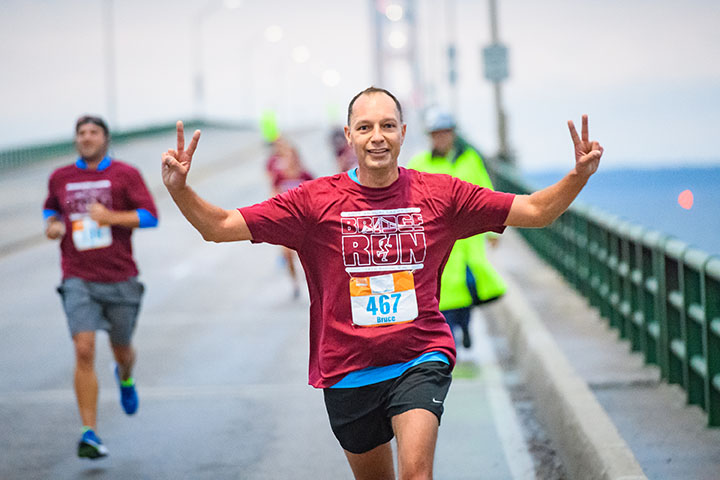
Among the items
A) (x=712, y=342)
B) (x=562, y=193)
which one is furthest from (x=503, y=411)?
(x=562, y=193)

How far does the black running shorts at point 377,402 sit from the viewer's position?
433 cm

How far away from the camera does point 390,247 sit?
4383mm

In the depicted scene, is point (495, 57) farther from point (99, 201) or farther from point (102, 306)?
point (102, 306)

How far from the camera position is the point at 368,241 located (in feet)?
14.4

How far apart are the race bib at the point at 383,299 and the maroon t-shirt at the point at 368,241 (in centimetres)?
2

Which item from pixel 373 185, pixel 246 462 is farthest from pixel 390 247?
pixel 246 462

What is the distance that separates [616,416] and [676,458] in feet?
3.76

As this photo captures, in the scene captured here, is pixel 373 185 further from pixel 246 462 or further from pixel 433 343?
pixel 246 462

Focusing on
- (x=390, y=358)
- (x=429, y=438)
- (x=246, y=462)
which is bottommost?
(x=246, y=462)

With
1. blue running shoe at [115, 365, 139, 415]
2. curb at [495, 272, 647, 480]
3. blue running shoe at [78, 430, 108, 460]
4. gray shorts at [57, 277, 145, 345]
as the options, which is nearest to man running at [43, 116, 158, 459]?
gray shorts at [57, 277, 145, 345]

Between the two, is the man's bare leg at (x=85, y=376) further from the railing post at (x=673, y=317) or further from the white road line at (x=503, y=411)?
the railing post at (x=673, y=317)

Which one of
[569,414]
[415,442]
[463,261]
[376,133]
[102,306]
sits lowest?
[569,414]

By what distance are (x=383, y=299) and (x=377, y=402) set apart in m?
0.40

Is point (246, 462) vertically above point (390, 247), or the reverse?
point (390, 247)
